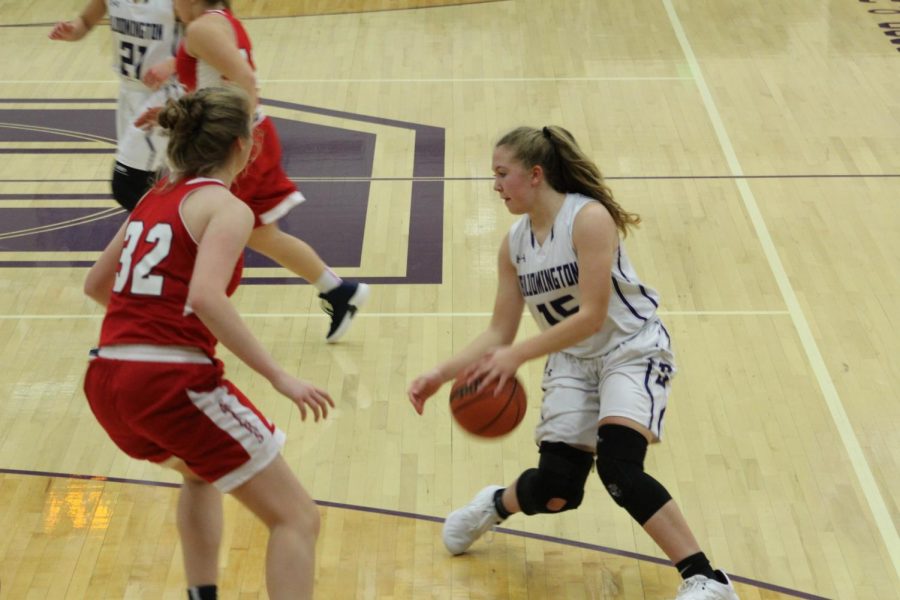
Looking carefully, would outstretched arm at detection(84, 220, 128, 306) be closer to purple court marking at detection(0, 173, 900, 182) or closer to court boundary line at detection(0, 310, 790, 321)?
court boundary line at detection(0, 310, 790, 321)

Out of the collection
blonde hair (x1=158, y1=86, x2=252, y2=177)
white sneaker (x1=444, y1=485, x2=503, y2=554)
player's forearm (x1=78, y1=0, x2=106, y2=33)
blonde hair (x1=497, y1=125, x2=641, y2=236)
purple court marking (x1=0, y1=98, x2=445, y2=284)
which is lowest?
purple court marking (x1=0, y1=98, x2=445, y2=284)

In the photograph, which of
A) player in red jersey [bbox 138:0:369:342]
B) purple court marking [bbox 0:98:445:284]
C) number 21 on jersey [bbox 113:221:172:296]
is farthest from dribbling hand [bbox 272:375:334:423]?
purple court marking [bbox 0:98:445:284]

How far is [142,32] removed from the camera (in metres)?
5.22

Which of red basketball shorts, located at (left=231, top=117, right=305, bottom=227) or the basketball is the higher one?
the basketball

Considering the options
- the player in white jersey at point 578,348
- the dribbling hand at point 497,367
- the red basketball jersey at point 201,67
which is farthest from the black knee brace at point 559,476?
the red basketball jersey at point 201,67

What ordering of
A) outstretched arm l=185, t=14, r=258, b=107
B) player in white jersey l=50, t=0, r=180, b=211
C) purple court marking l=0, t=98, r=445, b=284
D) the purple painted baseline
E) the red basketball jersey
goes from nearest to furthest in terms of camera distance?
the purple painted baseline < outstretched arm l=185, t=14, r=258, b=107 < the red basketball jersey < player in white jersey l=50, t=0, r=180, b=211 < purple court marking l=0, t=98, r=445, b=284

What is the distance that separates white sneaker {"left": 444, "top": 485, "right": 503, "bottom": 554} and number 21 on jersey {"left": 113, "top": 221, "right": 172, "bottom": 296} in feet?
4.44

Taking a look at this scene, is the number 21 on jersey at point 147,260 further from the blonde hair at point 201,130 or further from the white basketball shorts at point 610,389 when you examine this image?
the white basketball shorts at point 610,389

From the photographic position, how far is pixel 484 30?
31.4ft

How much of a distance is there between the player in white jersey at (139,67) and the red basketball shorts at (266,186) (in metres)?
0.44

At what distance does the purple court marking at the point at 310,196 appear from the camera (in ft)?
20.1

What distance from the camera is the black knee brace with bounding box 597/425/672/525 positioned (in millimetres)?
3459

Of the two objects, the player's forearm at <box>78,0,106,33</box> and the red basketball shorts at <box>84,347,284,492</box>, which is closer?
the red basketball shorts at <box>84,347,284,492</box>

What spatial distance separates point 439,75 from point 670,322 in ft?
12.2
